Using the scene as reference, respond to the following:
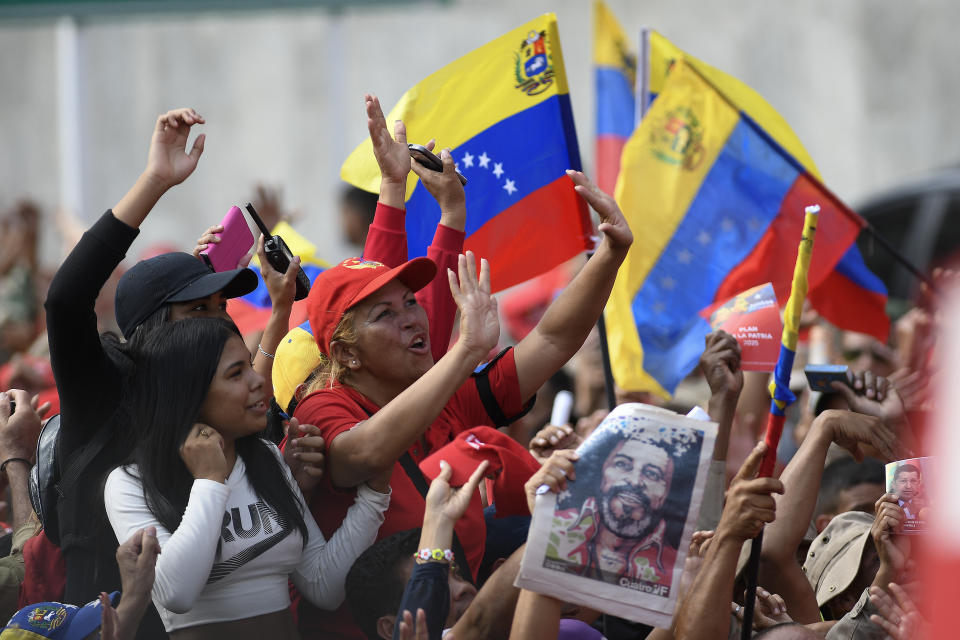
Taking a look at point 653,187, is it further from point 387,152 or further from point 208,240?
point 208,240

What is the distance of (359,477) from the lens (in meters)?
3.24

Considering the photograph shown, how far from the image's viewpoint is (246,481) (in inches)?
124

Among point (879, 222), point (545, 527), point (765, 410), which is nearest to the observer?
point (545, 527)

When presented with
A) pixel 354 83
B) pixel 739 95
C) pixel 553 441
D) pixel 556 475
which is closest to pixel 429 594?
pixel 556 475

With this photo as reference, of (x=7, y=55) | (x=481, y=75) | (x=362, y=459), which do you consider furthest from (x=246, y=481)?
(x=7, y=55)

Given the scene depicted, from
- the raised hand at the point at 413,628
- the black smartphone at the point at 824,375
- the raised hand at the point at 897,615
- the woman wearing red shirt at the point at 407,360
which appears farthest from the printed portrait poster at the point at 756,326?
the raised hand at the point at 413,628

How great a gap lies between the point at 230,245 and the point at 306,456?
1.01 m

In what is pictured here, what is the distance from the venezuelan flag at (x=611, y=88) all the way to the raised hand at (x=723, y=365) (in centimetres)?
248

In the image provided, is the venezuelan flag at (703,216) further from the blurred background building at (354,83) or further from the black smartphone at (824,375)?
the blurred background building at (354,83)

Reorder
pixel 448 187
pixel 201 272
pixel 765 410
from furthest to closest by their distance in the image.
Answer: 1. pixel 765 410
2. pixel 448 187
3. pixel 201 272

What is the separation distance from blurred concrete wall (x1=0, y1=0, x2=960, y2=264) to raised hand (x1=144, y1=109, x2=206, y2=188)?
27.4 feet

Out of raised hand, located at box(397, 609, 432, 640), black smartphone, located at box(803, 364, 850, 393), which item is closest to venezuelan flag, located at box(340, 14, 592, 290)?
black smartphone, located at box(803, 364, 850, 393)

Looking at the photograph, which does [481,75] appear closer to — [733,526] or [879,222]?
[733,526]

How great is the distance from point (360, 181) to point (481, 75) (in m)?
0.74
